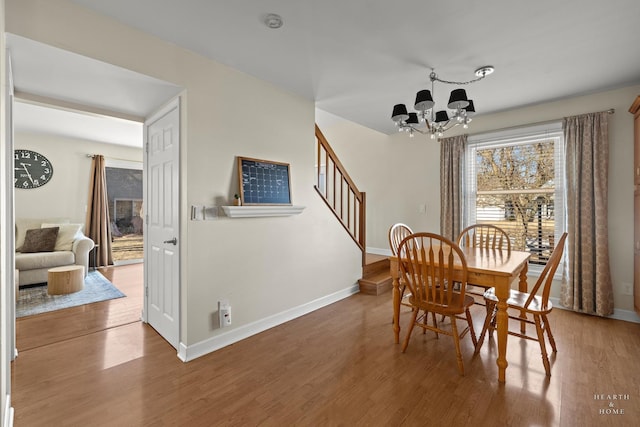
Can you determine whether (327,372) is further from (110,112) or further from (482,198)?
(482,198)

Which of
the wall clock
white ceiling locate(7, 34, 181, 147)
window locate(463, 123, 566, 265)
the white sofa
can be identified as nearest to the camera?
white ceiling locate(7, 34, 181, 147)

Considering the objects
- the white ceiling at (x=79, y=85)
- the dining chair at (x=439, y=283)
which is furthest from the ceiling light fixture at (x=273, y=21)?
the dining chair at (x=439, y=283)

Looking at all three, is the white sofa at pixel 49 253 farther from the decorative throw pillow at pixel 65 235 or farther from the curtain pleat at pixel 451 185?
the curtain pleat at pixel 451 185

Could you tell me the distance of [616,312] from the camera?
3180 mm

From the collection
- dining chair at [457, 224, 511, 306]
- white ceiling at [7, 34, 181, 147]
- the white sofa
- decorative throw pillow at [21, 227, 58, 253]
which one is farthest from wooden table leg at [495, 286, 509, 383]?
decorative throw pillow at [21, 227, 58, 253]

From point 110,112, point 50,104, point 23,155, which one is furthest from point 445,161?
point 23,155

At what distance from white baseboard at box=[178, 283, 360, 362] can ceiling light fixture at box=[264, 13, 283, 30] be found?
8.23 ft

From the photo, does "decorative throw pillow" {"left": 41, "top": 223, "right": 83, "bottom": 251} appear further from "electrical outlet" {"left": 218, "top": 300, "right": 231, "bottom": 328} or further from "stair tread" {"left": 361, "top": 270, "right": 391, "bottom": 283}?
"stair tread" {"left": 361, "top": 270, "right": 391, "bottom": 283}

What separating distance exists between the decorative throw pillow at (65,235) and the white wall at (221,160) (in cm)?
369

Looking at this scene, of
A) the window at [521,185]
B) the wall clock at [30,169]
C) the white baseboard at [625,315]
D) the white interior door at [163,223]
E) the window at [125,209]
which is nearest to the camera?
the white interior door at [163,223]

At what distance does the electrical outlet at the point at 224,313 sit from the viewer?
2557 mm

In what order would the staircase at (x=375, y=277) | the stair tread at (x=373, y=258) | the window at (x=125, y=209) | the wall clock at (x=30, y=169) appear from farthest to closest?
1. the window at (x=125, y=209)
2. the wall clock at (x=30, y=169)
3. the stair tread at (x=373, y=258)
4. the staircase at (x=375, y=277)

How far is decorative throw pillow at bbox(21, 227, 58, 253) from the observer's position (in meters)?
4.49

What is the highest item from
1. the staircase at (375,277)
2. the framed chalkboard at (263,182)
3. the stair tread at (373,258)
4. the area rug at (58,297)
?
the framed chalkboard at (263,182)
